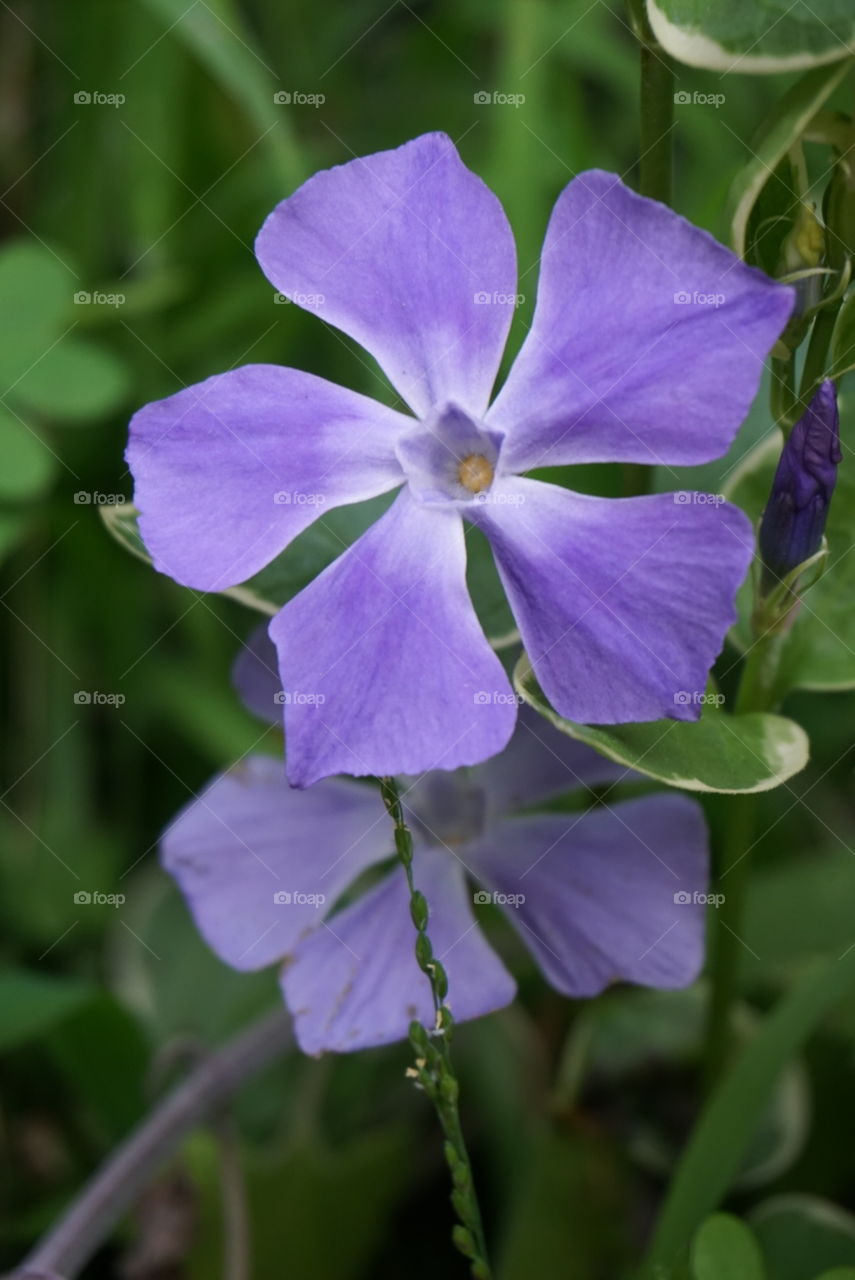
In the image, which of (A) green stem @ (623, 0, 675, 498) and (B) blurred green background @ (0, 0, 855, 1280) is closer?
(A) green stem @ (623, 0, 675, 498)

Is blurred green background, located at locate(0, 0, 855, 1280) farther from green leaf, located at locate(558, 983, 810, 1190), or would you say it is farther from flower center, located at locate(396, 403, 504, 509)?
flower center, located at locate(396, 403, 504, 509)

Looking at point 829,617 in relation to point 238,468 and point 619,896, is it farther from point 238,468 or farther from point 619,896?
point 238,468

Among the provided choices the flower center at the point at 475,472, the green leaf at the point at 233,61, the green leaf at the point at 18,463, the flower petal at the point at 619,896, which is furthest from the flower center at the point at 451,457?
the green leaf at the point at 233,61

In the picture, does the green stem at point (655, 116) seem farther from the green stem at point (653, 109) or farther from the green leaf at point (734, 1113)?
the green leaf at point (734, 1113)

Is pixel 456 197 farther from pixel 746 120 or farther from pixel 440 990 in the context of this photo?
pixel 746 120

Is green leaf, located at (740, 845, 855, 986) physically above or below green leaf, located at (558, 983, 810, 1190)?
above

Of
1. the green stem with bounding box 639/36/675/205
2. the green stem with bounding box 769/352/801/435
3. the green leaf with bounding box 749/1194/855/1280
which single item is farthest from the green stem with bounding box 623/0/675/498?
the green leaf with bounding box 749/1194/855/1280

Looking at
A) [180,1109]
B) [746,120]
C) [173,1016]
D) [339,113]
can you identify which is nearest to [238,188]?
[339,113]
